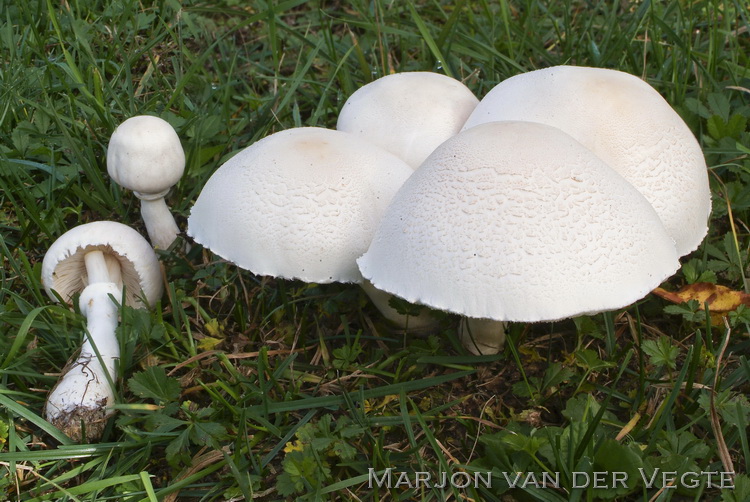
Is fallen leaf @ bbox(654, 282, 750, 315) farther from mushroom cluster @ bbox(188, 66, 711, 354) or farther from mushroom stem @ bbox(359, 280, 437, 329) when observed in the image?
mushroom stem @ bbox(359, 280, 437, 329)

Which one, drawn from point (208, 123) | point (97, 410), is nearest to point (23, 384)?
point (97, 410)

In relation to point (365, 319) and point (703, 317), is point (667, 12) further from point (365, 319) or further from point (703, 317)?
point (365, 319)

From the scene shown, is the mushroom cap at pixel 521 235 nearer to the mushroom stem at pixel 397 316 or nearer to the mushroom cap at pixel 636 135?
the mushroom cap at pixel 636 135

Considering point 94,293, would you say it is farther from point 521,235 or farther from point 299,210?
point 521,235

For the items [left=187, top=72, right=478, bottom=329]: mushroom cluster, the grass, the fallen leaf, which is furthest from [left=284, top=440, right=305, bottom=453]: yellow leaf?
the fallen leaf

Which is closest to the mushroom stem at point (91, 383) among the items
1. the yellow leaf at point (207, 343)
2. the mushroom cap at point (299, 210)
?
the yellow leaf at point (207, 343)
